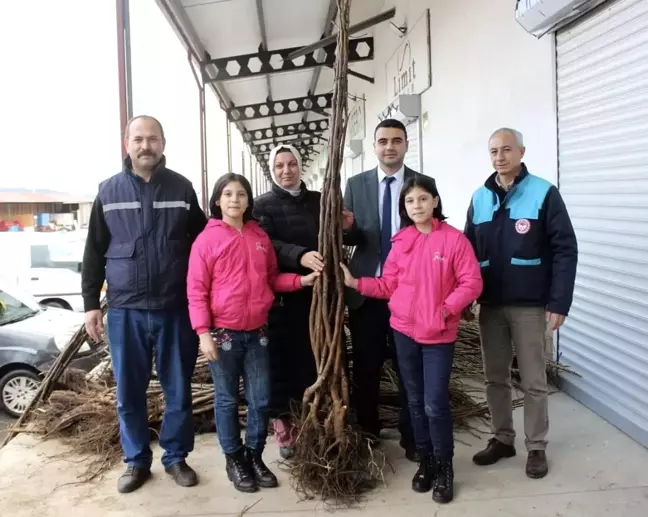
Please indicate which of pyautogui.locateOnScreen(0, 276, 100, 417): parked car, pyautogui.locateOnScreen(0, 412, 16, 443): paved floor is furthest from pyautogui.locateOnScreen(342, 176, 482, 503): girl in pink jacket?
pyautogui.locateOnScreen(0, 412, 16, 443): paved floor

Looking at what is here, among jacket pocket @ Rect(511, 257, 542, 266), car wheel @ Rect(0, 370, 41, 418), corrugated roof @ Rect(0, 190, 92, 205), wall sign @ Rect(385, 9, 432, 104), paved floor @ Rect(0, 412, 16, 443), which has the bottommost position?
paved floor @ Rect(0, 412, 16, 443)

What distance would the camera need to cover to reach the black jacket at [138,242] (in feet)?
8.00

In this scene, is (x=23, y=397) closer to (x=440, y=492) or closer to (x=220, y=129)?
(x=440, y=492)

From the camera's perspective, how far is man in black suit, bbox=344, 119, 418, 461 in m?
2.65

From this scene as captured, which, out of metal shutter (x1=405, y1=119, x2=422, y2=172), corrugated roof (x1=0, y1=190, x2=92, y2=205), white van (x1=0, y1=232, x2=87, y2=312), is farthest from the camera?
corrugated roof (x1=0, y1=190, x2=92, y2=205)

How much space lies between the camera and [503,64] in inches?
171

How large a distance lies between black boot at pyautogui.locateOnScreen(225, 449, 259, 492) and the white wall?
2610 millimetres

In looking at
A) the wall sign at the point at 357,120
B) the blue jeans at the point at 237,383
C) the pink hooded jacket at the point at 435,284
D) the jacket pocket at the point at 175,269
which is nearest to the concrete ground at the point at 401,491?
the blue jeans at the point at 237,383

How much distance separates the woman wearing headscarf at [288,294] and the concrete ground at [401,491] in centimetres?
29

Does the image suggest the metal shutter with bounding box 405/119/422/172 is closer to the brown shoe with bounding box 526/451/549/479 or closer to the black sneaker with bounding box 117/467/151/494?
the brown shoe with bounding box 526/451/549/479

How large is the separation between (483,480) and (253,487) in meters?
1.00

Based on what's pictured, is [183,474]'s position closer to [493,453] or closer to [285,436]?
[285,436]

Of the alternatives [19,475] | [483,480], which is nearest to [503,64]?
[483,480]

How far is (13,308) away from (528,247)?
4645 mm
